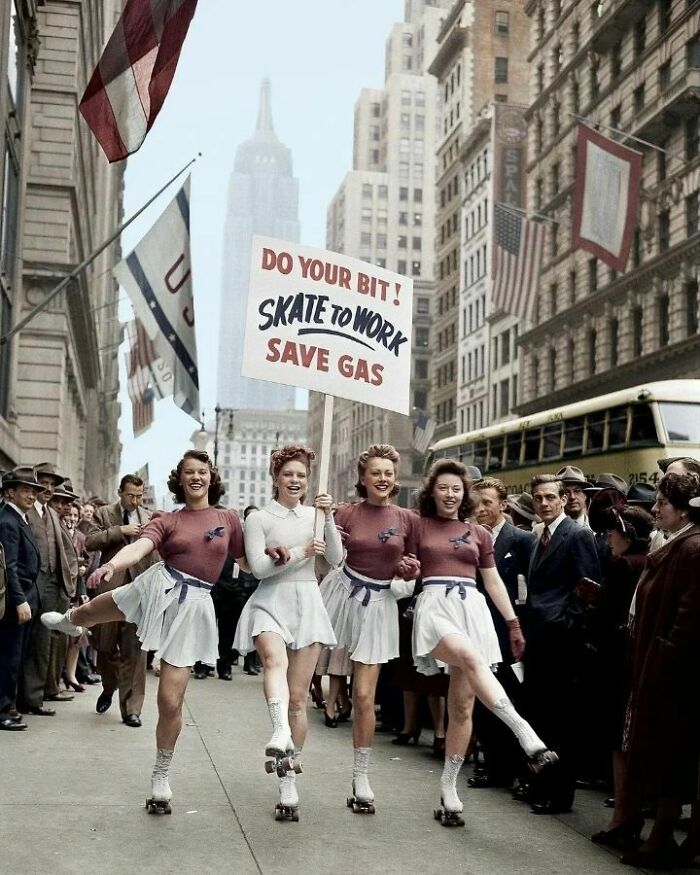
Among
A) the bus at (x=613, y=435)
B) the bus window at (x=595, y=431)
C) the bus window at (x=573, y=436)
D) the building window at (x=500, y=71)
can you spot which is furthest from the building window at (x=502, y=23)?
the bus window at (x=595, y=431)

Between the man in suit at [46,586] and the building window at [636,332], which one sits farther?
the building window at [636,332]

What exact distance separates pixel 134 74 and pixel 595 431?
14.3 metres

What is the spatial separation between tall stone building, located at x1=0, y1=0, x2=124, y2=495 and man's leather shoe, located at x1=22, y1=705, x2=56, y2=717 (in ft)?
36.1

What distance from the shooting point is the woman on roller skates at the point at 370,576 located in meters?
7.35

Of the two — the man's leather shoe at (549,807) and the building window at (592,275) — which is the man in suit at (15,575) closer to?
the man's leather shoe at (549,807)

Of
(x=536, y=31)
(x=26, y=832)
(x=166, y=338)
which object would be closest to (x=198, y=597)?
(x=26, y=832)

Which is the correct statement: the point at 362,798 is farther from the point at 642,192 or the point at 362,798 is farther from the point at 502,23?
the point at 502,23

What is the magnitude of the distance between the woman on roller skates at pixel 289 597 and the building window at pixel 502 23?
288 feet

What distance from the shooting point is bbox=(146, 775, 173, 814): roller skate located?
6996 millimetres

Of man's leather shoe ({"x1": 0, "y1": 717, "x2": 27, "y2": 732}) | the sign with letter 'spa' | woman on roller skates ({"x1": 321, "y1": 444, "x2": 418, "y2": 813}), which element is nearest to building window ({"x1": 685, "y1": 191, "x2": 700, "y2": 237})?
the sign with letter 'spa'

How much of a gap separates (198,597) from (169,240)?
1330 centimetres

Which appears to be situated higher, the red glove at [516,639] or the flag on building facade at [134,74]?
the flag on building facade at [134,74]

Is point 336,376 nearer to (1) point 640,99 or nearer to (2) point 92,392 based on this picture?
(1) point 640,99

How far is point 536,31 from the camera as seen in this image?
62.7 meters
